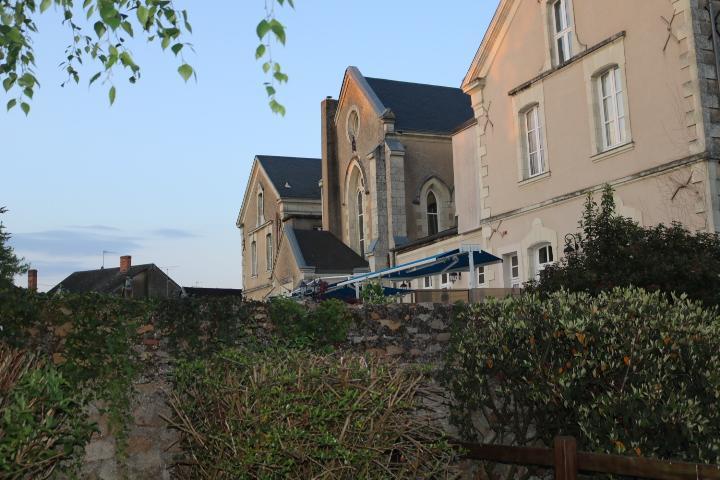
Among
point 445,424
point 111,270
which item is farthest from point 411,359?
point 111,270

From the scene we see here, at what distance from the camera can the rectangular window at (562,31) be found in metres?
19.8

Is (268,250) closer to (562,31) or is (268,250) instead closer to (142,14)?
(562,31)

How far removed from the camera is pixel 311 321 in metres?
9.93

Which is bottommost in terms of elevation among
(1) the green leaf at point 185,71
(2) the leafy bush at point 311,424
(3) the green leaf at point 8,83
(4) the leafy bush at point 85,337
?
(2) the leafy bush at point 311,424

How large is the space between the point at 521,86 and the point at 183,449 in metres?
16.0

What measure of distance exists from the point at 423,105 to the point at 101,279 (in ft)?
111

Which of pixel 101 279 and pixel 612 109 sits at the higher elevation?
pixel 101 279

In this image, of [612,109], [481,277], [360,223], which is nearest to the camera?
[612,109]

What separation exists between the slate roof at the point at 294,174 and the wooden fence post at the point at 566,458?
37674 mm

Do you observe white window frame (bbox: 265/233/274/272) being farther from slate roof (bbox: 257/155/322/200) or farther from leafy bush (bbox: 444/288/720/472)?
leafy bush (bbox: 444/288/720/472)

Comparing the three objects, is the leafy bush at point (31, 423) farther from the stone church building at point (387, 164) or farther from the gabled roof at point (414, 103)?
the gabled roof at point (414, 103)

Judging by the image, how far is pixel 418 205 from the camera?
3309 centimetres

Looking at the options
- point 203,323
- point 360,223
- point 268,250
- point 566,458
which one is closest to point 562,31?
point 203,323

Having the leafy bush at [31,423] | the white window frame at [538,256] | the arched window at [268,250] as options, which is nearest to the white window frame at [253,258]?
the arched window at [268,250]
